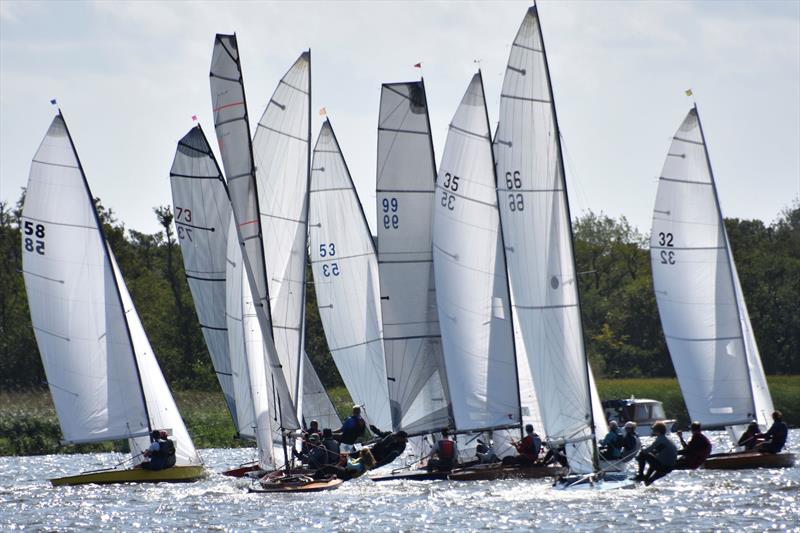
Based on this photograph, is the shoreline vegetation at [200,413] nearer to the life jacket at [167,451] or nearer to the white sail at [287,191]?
the life jacket at [167,451]

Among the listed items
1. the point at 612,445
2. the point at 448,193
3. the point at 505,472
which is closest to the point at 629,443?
the point at 612,445

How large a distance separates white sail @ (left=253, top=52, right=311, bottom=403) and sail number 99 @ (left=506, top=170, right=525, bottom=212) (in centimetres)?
533

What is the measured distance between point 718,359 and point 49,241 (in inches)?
625

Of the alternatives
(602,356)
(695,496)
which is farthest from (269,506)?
(602,356)

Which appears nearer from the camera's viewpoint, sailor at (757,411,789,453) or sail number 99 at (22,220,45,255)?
sail number 99 at (22,220,45,255)

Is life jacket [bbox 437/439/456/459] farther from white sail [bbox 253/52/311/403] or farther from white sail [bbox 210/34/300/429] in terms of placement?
white sail [bbox 253/52/311/403]

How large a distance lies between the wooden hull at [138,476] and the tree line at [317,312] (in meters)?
30.6

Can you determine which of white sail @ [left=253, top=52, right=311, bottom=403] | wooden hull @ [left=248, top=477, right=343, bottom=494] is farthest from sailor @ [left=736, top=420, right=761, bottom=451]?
white sail @ [left=253, top=52, right=311, bottom=403]

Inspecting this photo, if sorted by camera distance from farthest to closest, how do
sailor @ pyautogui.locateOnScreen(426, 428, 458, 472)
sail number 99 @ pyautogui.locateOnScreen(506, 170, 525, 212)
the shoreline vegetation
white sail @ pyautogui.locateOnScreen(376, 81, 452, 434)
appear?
1. the shoreline vegetation
2. white sail @ pyautogui.locateOnScreen(376, 81, 452, 434)
3. sailor @ pyautogui.locateOnScreen(426, 428, 458, 472)
4. sail number 99 @ pyautogui.locateOnScreen(506, 170, 525, 212)

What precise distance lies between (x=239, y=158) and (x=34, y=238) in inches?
195

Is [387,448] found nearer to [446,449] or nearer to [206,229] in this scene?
[446,449]

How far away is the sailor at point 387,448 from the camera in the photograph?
31.8 meters

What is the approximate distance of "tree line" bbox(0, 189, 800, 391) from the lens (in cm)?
6825

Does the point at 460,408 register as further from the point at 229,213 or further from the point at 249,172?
the point at 229,213
